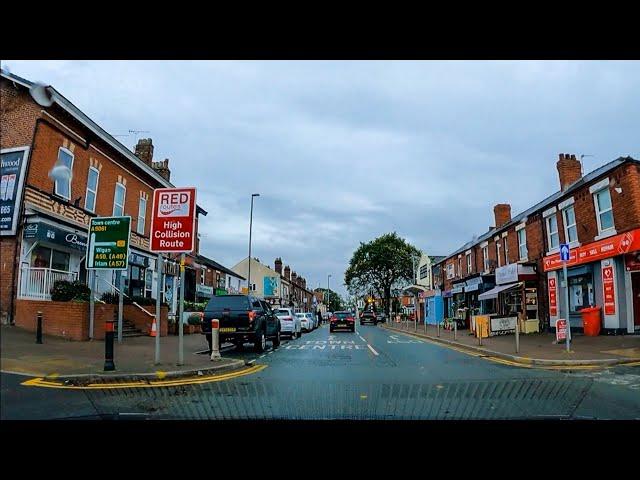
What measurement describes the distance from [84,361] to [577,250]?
20.6m

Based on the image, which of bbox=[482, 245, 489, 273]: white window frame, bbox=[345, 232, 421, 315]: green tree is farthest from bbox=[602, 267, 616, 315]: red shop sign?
bbox=[345, 232, 421, 315]: green tree

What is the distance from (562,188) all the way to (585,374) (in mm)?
16011

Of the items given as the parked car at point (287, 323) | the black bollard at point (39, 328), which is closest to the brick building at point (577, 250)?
the parked car at point (287, 323)

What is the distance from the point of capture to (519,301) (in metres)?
29.3

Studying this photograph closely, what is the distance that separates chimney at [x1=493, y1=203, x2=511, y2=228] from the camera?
1433 inches

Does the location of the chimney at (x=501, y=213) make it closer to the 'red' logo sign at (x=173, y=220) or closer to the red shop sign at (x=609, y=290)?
the red shop sign at (x=609, y=290)

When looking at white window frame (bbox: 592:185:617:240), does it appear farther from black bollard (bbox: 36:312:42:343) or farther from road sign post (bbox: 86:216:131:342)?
black bollard (bbox: 36:312:42:343)

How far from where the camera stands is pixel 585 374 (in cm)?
1177

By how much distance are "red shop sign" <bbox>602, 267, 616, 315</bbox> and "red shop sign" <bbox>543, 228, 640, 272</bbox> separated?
2.02ft

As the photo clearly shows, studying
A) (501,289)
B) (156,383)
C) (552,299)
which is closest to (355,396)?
(156,383)

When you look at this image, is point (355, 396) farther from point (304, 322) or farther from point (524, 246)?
point (304, 322)

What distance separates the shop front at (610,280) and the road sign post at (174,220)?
13018 millimetres
